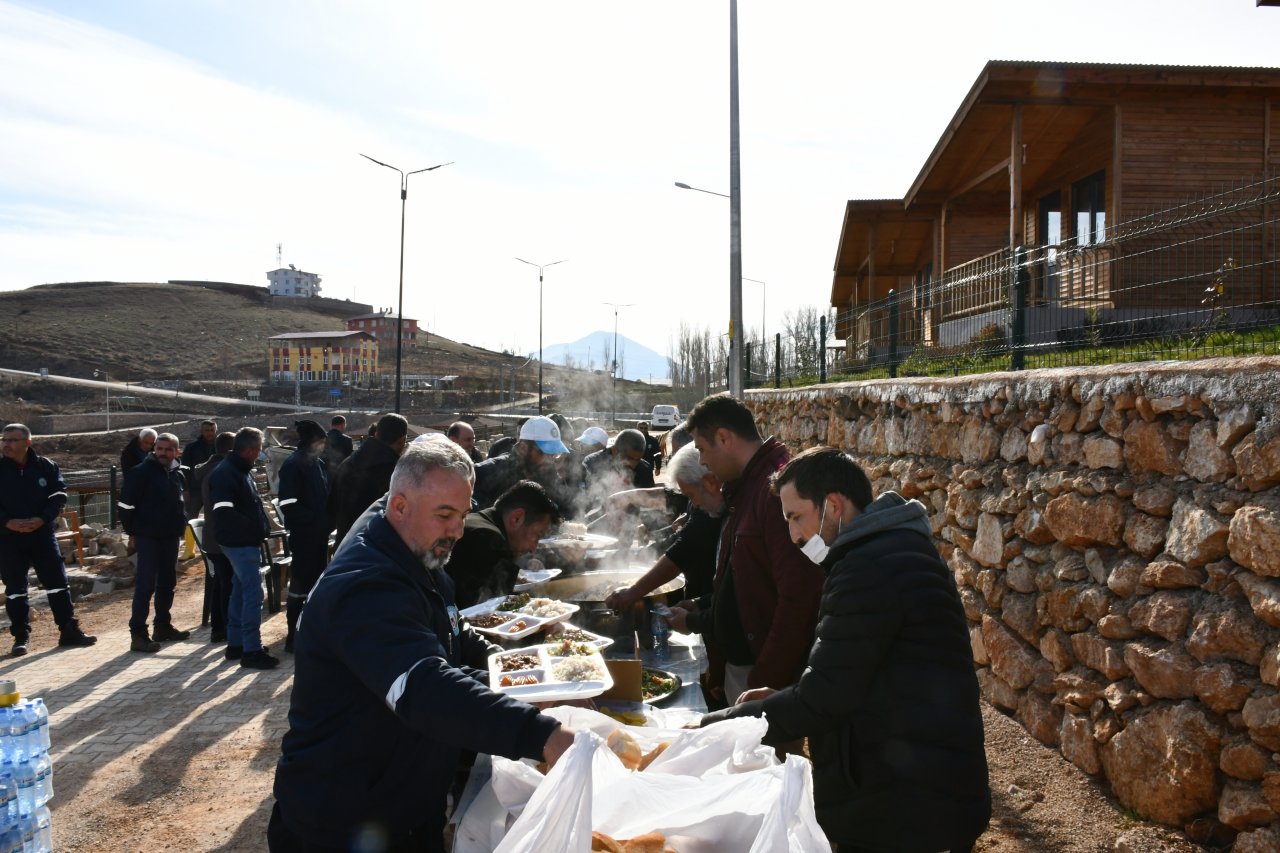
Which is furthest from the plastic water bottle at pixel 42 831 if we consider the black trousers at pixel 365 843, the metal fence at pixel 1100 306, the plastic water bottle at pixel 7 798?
the metal fence at pixel 1100 306

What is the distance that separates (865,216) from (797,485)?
701 inches

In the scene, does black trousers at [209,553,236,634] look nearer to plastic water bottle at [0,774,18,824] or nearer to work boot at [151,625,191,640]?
work boot at [151,625,191,640]

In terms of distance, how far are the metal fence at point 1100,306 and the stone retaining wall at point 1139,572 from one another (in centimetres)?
75

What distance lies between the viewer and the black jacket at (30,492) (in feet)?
25.3

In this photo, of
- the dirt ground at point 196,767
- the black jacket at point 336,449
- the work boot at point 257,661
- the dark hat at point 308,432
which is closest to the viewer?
the dirt ground at point 196,767

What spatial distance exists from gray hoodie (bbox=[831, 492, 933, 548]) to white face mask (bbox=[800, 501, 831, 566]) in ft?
0.50

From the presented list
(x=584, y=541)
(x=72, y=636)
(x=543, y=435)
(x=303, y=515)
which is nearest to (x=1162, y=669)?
(x=584, y=541)

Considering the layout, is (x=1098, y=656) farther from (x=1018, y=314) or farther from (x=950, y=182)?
(x=950, y=182)

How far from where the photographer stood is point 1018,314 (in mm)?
6215

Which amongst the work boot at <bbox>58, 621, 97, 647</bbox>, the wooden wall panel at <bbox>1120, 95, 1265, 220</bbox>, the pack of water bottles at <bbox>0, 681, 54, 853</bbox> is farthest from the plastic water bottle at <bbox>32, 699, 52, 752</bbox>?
the wooden wall panel at <bbox>1120, 95, 1265, 220</bbox>

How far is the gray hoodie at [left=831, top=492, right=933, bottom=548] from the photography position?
2.37 metres

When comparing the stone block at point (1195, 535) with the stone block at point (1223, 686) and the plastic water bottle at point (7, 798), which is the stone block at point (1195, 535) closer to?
the stone block at point (1223, 686)

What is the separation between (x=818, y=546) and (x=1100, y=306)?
1014cm

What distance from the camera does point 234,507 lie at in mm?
7215
